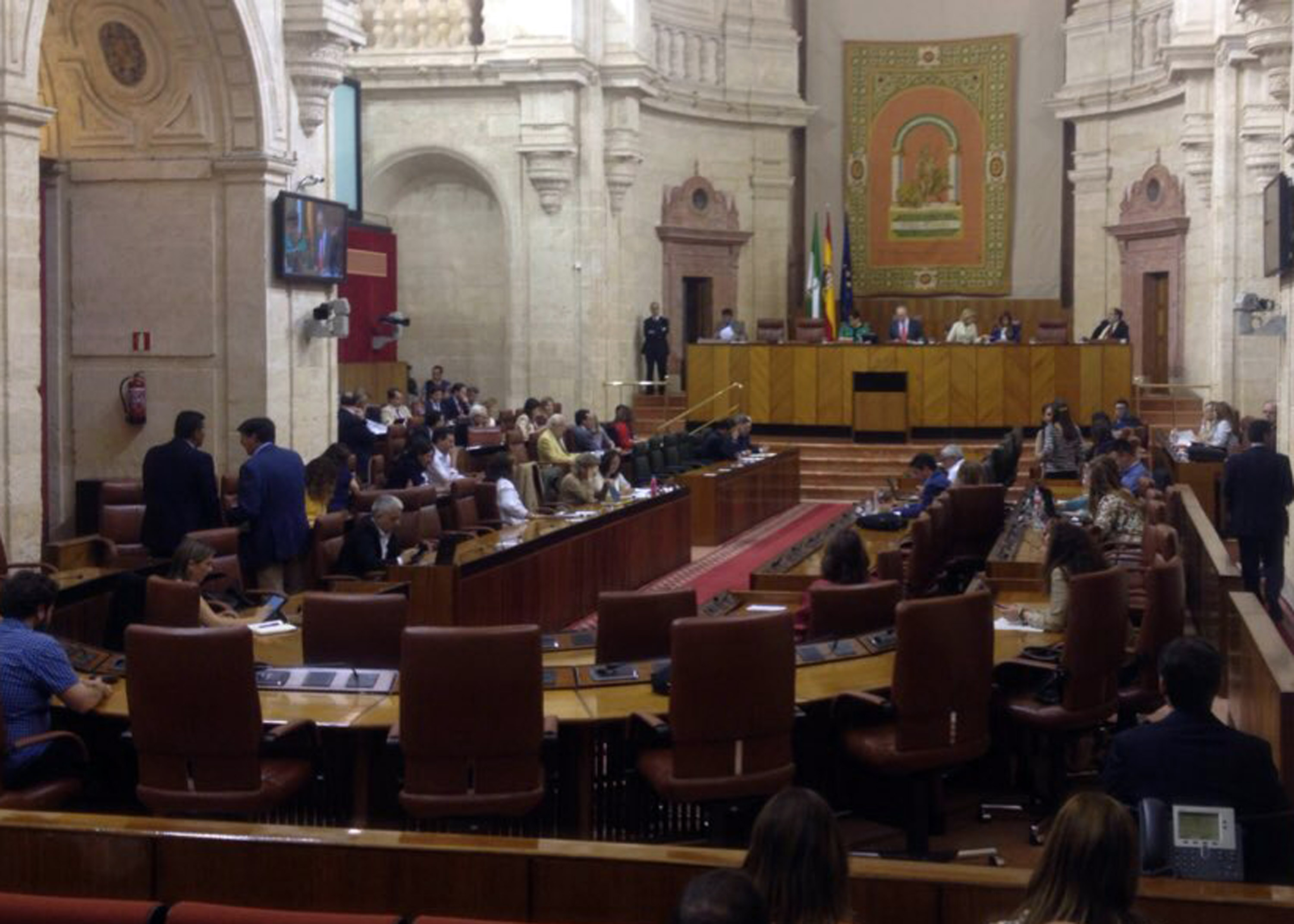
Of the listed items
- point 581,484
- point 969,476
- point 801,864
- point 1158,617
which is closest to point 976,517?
point 969,476

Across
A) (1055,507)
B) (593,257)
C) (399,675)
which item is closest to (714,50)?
(593,257)

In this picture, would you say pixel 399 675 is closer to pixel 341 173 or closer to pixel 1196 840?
pixel 1196 840

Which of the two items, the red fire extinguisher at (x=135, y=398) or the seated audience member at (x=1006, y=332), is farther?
the seated audience member at (x=1006, y=332)

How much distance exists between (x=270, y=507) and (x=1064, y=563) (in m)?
4.55

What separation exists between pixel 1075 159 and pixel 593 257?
24.2 feet

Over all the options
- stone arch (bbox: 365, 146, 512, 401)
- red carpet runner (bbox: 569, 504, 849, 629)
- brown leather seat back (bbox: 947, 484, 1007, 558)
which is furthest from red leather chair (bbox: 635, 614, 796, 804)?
stone arch (bbox: 365, 146, 512, 401)

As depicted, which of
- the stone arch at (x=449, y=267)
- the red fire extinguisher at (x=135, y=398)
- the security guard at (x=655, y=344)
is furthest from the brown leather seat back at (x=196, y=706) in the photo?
the security guard at (x=655, y=344)

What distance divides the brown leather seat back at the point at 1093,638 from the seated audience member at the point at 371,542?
394 centimetres

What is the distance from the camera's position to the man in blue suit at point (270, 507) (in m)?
9.75

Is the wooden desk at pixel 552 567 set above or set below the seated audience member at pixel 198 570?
below

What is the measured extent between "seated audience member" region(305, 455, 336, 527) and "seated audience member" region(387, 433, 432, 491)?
220 cm

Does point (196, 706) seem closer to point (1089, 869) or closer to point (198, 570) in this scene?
point (198, 570)

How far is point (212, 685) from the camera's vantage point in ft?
18.5

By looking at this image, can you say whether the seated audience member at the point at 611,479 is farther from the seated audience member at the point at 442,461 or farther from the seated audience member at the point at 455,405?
the seated audience member at the point at 455,405
